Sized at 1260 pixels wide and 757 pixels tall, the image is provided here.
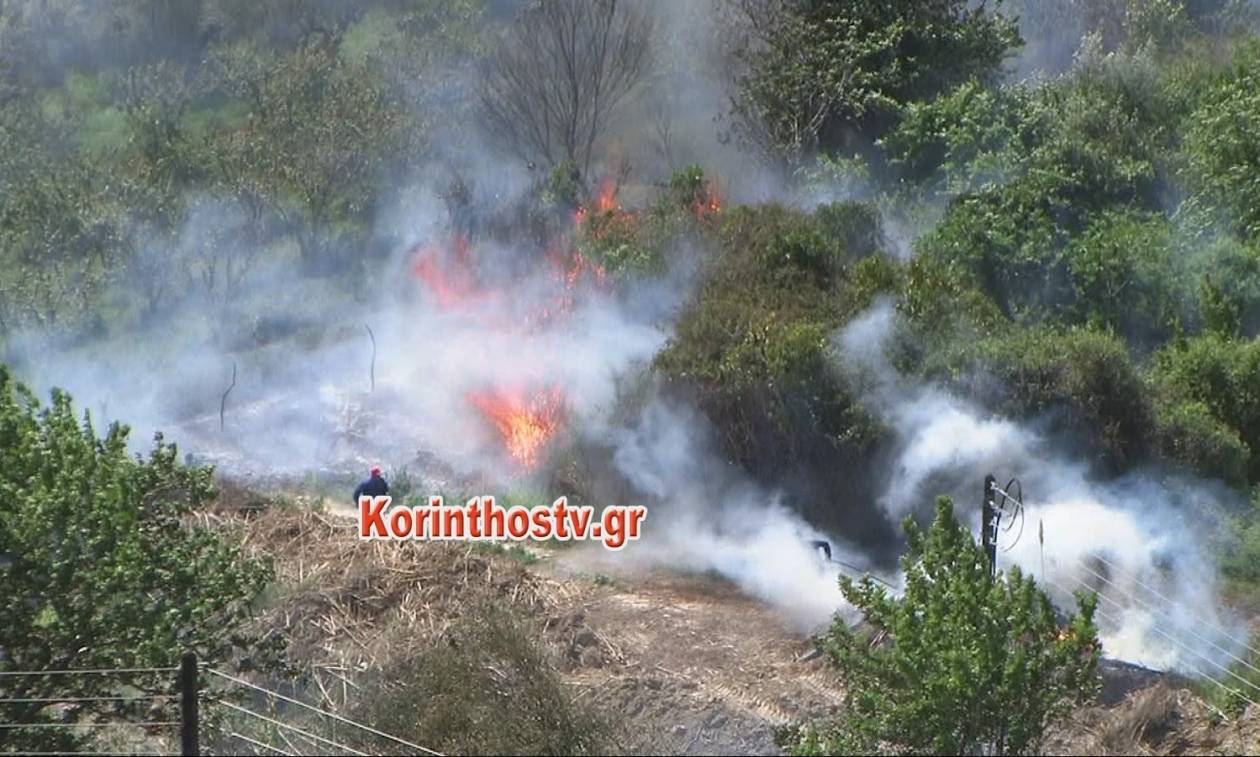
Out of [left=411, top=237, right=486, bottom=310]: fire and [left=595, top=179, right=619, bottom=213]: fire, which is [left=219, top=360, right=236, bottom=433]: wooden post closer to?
[left=411, top=237, right=486, bottom=310]: fire

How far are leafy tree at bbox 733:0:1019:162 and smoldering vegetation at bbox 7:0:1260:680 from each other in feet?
0.27

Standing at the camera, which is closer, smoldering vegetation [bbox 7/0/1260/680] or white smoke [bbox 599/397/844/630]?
white smoke [bbox 599/397/844/630]

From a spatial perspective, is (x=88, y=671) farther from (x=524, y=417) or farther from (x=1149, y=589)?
(x=524, y=417)

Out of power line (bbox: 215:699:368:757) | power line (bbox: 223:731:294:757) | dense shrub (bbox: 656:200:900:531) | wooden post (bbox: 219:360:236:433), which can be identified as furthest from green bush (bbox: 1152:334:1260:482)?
wooden post (bbox: 219:360:236:433)

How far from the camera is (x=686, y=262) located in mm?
31547

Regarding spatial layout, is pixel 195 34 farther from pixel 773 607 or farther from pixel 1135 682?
pixel 1135 682

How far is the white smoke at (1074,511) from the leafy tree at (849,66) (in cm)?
947

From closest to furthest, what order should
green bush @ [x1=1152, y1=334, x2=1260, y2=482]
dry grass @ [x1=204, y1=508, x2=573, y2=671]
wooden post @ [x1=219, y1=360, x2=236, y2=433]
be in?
dry grass @ [x1=204, y1=508, x2=573, y2=671] → green bush @ [x1=1152, y1=334, x2=1260, y2=482] → wooden post @ [x1=219, y1=360, x2=236, y2=433]

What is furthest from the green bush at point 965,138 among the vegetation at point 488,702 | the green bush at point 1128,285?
the vegetation at point 488,702

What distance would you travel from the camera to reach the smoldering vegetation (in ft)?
91.9

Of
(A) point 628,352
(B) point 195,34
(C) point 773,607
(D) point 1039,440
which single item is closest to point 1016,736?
(C) point 773,607

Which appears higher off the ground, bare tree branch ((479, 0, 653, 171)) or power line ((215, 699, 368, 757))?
bare tree branch ((479, 0, 653, 171))

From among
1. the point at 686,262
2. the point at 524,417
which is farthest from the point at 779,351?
the point at 524,417

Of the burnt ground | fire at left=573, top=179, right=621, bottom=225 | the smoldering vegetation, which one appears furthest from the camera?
fire at left=573, top=179, right=621, bottom=225
